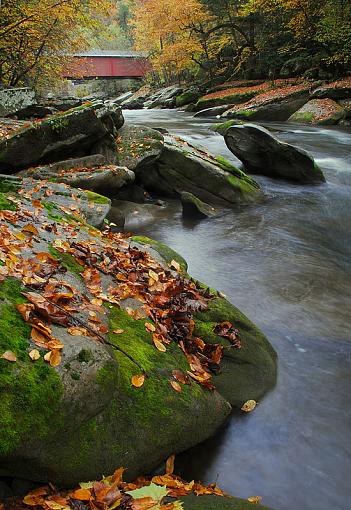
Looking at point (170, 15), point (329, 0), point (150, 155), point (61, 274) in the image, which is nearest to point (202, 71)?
point (170, 15)

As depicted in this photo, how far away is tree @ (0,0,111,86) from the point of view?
15.3 meters

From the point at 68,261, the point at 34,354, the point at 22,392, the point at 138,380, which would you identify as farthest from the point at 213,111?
the point at 22,392

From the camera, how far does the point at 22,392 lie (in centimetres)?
238

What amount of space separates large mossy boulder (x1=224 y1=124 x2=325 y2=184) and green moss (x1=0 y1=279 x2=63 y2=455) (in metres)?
10.8

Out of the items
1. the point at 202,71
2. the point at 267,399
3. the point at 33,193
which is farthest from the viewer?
the point at 202,71

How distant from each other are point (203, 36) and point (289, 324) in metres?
36.2

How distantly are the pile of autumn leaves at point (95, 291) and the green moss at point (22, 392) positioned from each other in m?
0.06

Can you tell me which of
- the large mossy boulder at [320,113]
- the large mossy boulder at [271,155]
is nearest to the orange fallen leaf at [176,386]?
the large mossy boulder at [271,155]

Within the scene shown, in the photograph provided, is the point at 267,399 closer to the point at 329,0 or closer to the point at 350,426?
the point at 350,426

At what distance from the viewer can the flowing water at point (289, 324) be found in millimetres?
3342

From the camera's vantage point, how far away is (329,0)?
27.0m

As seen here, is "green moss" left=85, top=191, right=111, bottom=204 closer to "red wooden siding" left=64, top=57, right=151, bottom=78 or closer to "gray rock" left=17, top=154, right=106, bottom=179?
"gray rock" left=17, top=154, right=106, bottom=179

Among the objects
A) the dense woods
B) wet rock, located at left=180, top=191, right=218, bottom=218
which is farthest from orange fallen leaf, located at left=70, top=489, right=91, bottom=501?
the dense woods

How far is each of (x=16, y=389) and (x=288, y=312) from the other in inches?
169
